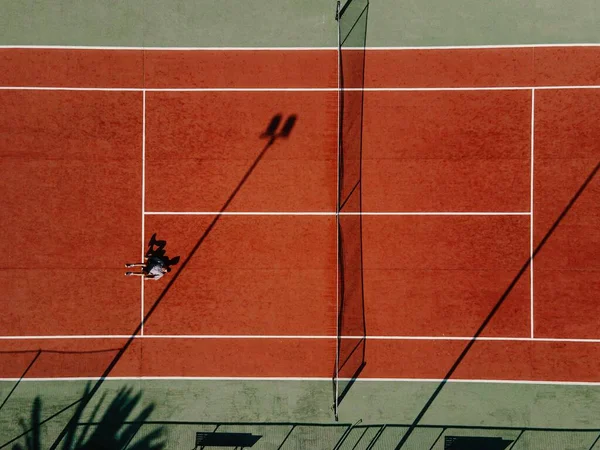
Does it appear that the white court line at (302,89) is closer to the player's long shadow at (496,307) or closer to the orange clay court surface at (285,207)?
the orange clay court surface at (285,207)

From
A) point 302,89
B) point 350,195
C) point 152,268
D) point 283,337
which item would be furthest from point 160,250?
point 302,89

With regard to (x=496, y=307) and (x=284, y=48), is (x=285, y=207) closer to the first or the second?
(x=284, y=48)

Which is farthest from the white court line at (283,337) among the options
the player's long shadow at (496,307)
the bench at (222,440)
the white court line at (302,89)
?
the white court line at (302,89)

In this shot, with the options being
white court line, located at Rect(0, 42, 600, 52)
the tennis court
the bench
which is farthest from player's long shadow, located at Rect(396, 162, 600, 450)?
the bench

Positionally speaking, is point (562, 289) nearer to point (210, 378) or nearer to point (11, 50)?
point (210, 378)

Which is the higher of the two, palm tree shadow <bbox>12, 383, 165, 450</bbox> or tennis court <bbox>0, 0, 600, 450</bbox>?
tennis court <bbox>0, 0, 600, 450</bbox>

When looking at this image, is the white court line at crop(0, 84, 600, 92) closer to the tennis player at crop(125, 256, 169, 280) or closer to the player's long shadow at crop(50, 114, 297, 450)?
the player's long shadow at crop(50, 114, 297, 450)
